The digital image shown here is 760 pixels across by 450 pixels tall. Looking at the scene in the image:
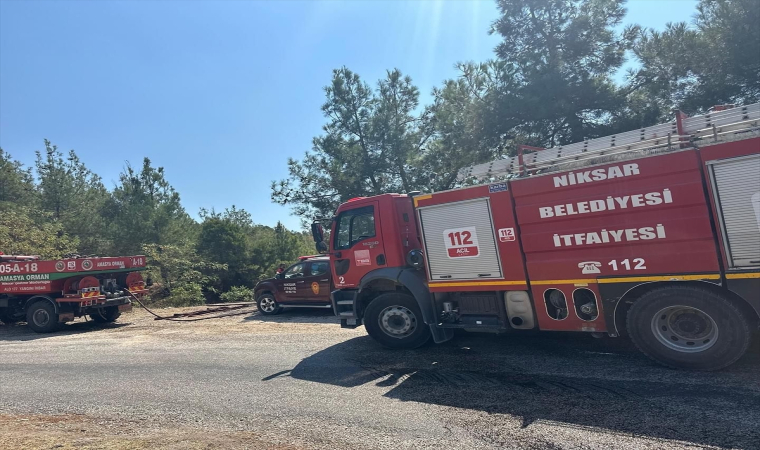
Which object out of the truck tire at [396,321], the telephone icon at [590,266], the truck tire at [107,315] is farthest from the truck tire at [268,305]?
the telephone icon at [590,266]

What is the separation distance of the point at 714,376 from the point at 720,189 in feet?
6.78

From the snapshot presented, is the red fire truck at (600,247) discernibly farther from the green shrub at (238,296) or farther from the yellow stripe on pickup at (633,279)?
the green shrub at (238,296)

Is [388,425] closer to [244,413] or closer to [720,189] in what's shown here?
[244,413]

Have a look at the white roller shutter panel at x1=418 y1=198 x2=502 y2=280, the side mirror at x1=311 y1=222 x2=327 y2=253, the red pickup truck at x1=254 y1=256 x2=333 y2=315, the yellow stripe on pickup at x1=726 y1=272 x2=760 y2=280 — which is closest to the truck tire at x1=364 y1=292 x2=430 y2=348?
the white roller shutter panel at x1=418 y1=198 x2=502 y2=280

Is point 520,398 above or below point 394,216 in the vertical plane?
below

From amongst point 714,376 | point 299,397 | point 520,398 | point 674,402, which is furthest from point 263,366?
point 714,376

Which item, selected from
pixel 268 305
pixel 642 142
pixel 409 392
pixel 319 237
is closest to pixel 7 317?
pixel 268 305

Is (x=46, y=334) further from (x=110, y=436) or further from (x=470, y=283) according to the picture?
(x=470, y=283)

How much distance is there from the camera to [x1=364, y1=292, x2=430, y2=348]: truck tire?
25.3 ft

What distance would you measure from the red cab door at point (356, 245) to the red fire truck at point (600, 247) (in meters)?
0.07

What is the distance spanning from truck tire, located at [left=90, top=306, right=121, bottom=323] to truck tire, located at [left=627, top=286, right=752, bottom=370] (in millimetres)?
13454

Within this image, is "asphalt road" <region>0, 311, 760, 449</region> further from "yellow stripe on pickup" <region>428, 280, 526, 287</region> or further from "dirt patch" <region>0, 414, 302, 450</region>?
"yellow stripe on pickup" <region>428, 280, 526, 287</region>

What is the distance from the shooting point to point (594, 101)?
12.9 m

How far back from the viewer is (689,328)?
5594 mm
